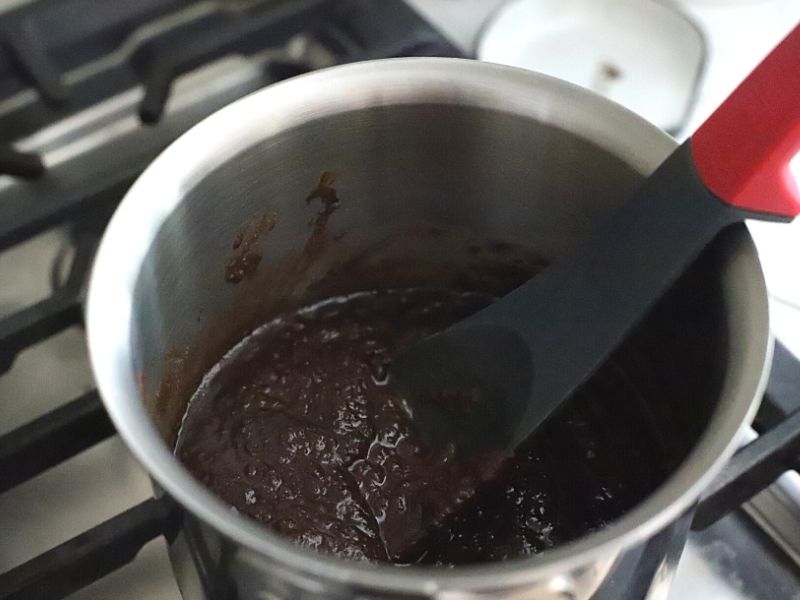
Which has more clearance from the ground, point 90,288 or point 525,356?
point 90,288

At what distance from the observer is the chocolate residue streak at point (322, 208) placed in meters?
0.56

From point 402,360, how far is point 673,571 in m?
0.20

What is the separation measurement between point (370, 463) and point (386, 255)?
151mm

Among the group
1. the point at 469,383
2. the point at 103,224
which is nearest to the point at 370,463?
the point at 469,383

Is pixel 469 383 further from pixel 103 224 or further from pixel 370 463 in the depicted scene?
pixel 103 224

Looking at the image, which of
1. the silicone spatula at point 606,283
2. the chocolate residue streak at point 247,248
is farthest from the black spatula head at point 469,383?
the chocolate residue streak at point 247,248

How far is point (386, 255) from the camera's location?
64 cm

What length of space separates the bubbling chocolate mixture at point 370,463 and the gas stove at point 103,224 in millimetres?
55

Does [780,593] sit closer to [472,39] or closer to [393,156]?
[393,156]

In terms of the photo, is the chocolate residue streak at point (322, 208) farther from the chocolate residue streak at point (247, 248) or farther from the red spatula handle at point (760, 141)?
the red spatula handle at point (760, 141)

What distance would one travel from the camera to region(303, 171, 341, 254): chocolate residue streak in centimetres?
56

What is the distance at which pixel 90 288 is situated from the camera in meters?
0.41

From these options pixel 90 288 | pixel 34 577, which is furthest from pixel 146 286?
pixel 34 577

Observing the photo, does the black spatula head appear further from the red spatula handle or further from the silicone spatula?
the red spatula handle
